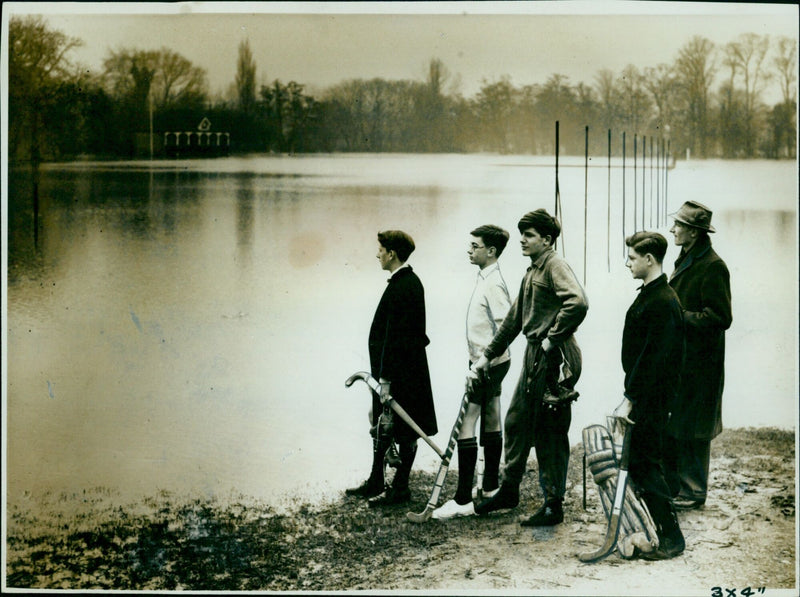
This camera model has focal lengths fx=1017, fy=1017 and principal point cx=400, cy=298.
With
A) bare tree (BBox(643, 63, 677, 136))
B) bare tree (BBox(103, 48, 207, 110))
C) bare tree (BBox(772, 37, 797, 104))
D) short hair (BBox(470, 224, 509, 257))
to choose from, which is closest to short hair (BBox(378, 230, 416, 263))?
short hair (BBox(470, 224, 509, 257))

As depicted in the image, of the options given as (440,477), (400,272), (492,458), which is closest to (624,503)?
(492,458)

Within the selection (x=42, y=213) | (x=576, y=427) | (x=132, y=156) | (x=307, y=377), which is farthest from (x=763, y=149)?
(x=42, y=213)

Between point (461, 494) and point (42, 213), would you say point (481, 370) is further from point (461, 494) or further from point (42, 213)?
point (42, 213)

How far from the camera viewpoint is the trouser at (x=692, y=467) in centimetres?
530

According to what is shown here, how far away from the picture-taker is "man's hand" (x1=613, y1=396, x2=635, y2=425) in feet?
16.9

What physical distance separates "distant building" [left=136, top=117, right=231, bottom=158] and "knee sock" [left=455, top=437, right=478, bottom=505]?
216cm

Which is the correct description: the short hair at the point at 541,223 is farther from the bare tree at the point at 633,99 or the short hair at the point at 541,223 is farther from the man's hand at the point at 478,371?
the bare tree at the point at 633,99

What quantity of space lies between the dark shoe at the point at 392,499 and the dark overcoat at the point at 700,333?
55.4 inches

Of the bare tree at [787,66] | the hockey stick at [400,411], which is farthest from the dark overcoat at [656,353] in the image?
the bare tree at [787,66]

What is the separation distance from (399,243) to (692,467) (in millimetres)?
1943

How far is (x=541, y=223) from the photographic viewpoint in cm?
530

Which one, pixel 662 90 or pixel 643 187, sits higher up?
pixel 662 90

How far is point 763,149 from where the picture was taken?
570cm

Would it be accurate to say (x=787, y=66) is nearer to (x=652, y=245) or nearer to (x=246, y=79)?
(x=652, y=245)
